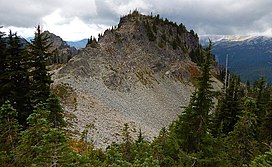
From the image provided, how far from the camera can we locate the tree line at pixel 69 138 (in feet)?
41.8

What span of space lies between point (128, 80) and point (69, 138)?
180 feet

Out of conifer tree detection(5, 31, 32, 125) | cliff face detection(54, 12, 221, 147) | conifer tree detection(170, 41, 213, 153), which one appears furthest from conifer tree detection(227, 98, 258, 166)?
cliff face detection(54, 12, 221, 147)

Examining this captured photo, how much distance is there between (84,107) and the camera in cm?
5322

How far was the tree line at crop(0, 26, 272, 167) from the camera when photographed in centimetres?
1273

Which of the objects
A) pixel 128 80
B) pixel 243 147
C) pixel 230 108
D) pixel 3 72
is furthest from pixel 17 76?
pixel 128 80

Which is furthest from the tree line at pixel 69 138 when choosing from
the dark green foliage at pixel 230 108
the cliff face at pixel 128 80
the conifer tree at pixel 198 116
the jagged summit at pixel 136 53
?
the jagged summit at pixel 136 53

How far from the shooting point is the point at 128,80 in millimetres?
70500

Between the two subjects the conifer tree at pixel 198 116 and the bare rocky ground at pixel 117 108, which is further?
the bare rocky ground at pixel 117 108

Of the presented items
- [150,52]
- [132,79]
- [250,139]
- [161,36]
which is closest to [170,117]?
[132,79]

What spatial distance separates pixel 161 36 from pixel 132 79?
25.6m

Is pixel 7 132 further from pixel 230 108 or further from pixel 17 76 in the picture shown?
pixel 230 108

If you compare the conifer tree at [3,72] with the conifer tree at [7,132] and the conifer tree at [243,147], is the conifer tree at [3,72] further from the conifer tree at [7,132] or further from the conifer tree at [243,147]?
the conifer tree at [243,147]

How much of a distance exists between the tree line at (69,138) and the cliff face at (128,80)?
67.1 ft

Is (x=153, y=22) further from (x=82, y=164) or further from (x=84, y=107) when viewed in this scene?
(x=82, y=164)
